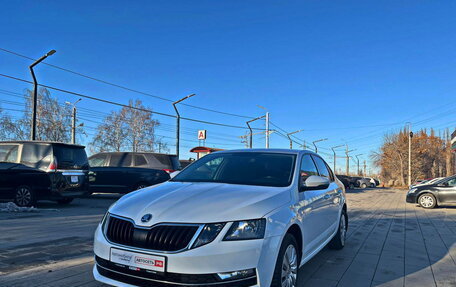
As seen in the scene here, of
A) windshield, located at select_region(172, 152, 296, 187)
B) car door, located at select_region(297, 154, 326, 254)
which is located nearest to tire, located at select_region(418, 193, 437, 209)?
car door, located at select_region(297, 154, 326, 254)

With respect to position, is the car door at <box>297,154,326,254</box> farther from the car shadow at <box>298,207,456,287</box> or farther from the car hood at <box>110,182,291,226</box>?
the car shadow at <box>298,207,456,287</box>

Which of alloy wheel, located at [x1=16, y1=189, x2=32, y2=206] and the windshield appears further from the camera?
alloy wheel, located at [x1=16, y1=189, x2=32, y2=206]

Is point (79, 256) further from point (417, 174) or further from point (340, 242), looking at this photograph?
point (417, 174)

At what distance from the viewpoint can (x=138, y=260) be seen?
279 cm

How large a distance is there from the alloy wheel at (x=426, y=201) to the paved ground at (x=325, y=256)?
21.3ft

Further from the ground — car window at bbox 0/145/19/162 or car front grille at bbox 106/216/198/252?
car window at bbox 0/145/19/162

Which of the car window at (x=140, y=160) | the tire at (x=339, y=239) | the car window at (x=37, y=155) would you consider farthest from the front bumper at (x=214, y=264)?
the car window at (x=140, y=160)

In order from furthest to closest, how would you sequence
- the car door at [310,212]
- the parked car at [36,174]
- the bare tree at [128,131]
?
1. the bare tree at [128,131]
2. the parked car at [36,174]
3. the car door at [310,212]

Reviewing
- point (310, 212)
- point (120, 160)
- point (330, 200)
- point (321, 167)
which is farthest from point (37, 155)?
point (310, 212)

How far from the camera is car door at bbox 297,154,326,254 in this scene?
3672 mm

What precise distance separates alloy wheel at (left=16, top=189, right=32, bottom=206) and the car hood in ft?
24.6

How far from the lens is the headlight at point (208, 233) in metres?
2.70

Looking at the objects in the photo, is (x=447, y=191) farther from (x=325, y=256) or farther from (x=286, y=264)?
(x=286, y=264)

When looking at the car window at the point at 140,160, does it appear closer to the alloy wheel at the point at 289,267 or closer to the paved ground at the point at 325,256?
the paved ground at the point at 325,256
